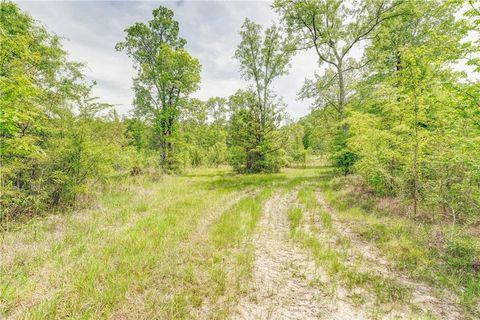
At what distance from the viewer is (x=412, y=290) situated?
3.53 meters

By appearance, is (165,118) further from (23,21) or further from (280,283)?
(280,283)

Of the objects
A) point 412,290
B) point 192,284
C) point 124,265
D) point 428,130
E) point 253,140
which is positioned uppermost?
point 253,140

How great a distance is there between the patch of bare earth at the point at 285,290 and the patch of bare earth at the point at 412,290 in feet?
3.13

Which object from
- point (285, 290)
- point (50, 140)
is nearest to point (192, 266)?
point (285, 290)

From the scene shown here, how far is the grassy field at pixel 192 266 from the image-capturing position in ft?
9.75

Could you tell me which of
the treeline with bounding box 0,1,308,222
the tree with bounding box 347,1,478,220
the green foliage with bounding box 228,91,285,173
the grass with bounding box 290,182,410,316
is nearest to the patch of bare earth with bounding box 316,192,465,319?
the grass with bounding box 290,182,410,316

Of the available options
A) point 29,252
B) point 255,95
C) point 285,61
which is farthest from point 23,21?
point 285,61

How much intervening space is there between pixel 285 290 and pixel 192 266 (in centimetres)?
179

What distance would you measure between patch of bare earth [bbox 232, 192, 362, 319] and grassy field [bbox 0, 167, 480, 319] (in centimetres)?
10

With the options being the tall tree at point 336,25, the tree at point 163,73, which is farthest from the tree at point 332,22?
the tree at point 163,73

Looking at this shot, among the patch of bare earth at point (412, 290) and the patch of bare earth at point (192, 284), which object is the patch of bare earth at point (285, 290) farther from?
the patch of bare earth at point (412, 290)

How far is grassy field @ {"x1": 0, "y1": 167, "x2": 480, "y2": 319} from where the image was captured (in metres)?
2.97

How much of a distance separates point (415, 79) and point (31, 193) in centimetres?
1243

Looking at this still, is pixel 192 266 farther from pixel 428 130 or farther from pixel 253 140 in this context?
pixel 253 140
